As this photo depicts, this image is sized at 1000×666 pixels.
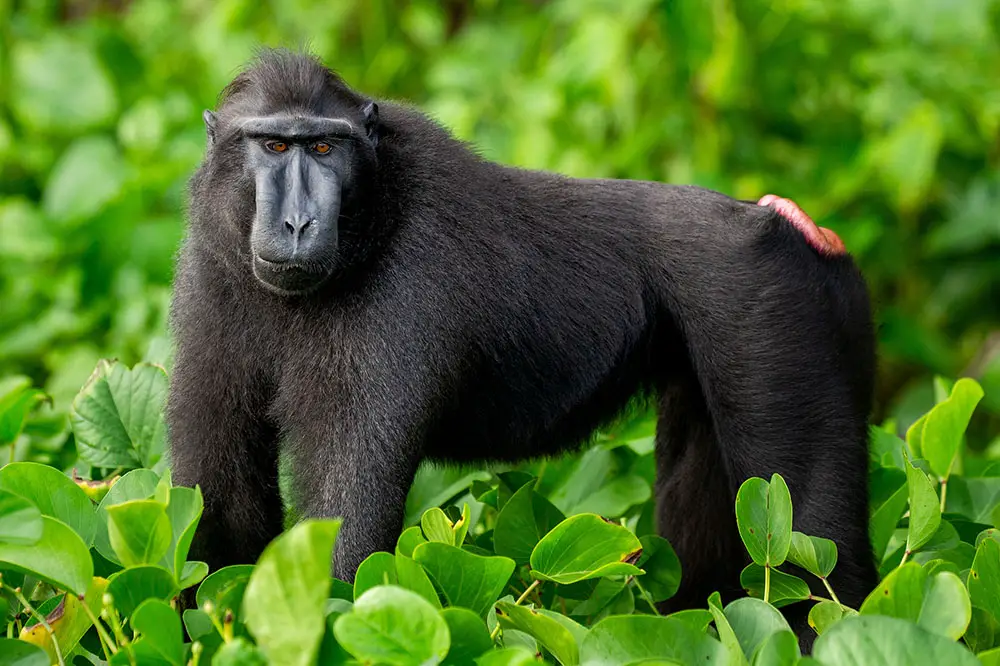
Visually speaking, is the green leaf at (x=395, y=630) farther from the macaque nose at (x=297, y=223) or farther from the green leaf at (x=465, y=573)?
the macaque nose at (x=297, y=223)

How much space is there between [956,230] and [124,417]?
498 centimetres

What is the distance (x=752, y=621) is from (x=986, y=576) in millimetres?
512

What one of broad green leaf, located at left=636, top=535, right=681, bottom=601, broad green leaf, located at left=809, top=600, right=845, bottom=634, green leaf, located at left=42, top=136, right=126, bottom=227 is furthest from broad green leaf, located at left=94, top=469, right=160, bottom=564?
green leaf, located at left=42, top=136, right=126, bottom=227

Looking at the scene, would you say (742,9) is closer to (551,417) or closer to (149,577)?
(551,417)

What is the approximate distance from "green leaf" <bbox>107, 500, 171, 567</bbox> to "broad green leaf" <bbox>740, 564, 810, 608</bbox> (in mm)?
1302

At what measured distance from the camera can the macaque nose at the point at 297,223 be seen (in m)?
3.03

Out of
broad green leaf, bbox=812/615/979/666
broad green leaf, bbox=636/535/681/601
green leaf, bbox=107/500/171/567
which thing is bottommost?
broad green leaf, bbox=636/535/681/601

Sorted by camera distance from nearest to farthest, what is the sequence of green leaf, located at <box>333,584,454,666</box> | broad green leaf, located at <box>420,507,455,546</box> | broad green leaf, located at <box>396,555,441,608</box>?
green leaf, located at <box>333,584,454,666</box> → broad green leaf, located at <box>396,555,441,608</box> → broad green leaf, located at <box>420,507,455,546</box>

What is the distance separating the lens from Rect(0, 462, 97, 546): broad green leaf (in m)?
2.63

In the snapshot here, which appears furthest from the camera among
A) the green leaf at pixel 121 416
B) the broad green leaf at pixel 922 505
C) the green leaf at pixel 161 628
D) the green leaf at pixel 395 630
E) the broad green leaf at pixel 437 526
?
the green leaf at pixel 121 416

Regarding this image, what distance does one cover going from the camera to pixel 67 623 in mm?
2521

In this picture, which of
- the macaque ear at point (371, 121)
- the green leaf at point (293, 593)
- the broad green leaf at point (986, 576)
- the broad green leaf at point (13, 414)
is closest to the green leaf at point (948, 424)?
the broad green leaf at point (986, 576)

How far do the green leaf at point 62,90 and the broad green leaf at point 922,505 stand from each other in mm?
6357

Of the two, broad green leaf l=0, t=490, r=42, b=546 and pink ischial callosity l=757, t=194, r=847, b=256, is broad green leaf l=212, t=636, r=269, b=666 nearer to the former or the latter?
broad green leaf l=0, t=490, r=42, b=546
